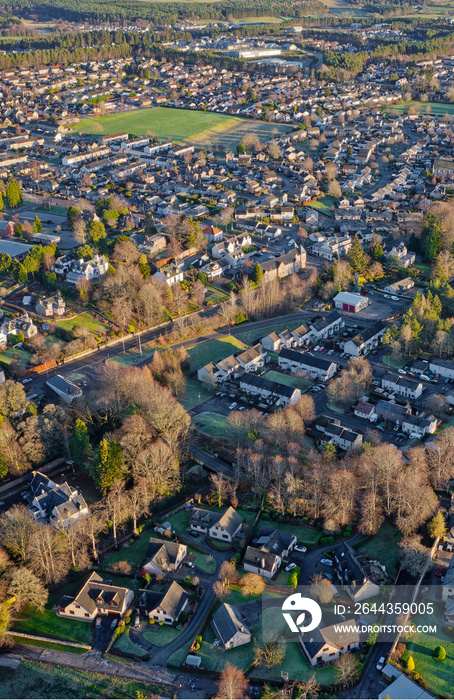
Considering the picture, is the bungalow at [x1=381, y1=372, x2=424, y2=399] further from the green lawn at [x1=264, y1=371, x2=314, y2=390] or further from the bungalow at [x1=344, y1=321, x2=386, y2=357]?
the green lawn at [x1=264, y1=371, x2=314, y2=390]

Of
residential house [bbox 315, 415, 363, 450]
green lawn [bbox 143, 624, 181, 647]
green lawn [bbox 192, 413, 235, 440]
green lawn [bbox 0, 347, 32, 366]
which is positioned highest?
green lawn [bbox 0, 347, 32, 366]

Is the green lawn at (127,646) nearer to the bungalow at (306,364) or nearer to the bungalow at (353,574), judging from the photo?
the bungalow at (353,574)

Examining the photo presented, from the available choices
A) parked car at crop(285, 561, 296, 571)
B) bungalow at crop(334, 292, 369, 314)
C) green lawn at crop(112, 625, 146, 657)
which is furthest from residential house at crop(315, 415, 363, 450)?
bungalow at crop(334, 292, 369, 314)

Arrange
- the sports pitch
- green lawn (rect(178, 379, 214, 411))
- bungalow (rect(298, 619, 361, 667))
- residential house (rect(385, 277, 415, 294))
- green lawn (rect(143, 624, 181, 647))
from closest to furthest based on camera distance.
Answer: bungalow (rect(298, 619, 361, 667)), green lawn (rect(143, 624, 181, 647)), green lawn (rect(178, 379, 214, 411)), residential house (rect(385, 277, 415, 294)), the sports pitch

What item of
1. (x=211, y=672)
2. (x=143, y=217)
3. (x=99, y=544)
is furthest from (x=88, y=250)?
(x=211, y=672)

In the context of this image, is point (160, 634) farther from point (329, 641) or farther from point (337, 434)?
point (337, 434)

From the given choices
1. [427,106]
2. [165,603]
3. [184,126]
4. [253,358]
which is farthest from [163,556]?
[427,106]
